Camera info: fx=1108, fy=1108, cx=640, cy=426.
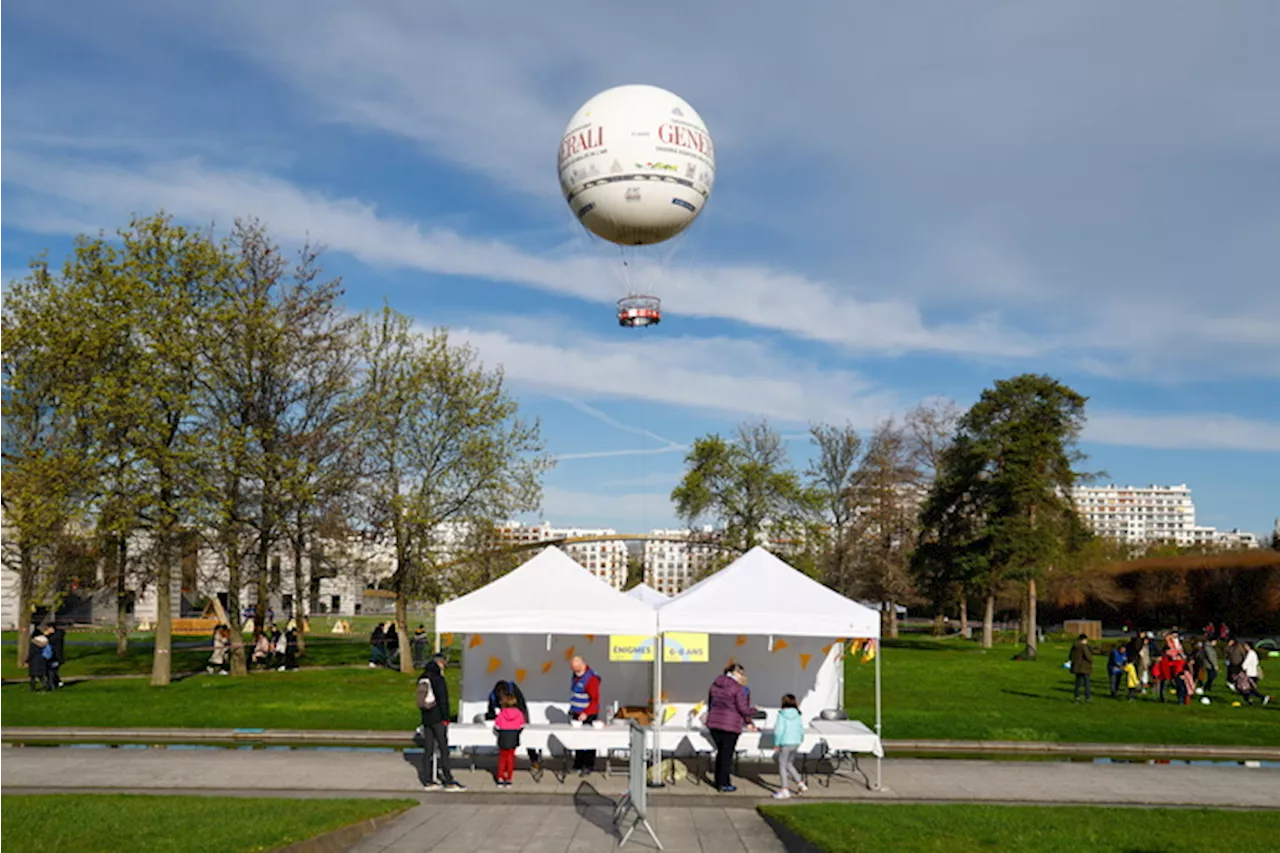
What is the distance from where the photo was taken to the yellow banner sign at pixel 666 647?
55.6 ft

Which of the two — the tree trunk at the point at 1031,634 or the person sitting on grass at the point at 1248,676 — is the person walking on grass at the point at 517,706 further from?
the tree trunk at the point at 1031,634

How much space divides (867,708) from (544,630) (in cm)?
1144

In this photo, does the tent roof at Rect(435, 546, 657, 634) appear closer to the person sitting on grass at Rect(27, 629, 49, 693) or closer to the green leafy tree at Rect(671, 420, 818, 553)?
the person sitting on grass at Rect(27, 629, 49, 693)

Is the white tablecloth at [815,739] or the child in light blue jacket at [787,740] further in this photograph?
the white tablecloth at [815,739]

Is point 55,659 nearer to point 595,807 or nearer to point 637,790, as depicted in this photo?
point 595,807

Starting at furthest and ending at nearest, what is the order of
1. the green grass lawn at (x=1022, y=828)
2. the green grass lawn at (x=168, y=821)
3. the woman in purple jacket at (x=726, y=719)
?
the woman in purple jacket at (x=726, y=719), the green grass lawn at (x=1022, y=828), the green grass lawn at (x=168, y=821)

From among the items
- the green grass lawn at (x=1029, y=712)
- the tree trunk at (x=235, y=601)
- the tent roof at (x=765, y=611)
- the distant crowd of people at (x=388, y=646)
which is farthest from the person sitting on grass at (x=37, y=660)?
the green grass lawn at (x=1029, y=712)

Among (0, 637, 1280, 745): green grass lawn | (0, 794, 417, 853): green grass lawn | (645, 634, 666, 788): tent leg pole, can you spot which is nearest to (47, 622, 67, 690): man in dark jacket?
(0, 637, 1280, 745): green grass lawn

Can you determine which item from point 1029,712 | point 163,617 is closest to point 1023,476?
point 1029,712

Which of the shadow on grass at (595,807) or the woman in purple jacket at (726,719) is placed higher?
the woman in purple jacket at (726,719)

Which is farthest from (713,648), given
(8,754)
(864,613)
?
(8,754)

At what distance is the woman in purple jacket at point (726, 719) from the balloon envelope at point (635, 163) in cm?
1474

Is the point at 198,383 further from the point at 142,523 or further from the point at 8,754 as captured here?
the point at 8,754

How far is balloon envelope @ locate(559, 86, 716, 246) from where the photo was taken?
27.0 m
